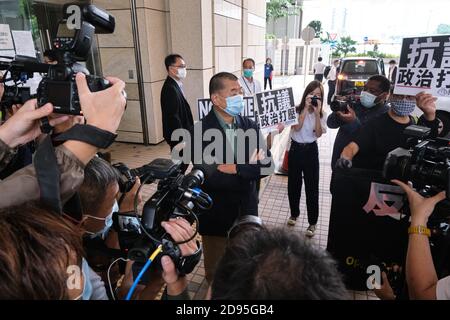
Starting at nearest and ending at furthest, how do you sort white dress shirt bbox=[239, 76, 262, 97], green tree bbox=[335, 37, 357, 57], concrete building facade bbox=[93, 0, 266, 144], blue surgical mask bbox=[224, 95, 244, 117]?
1. blue surgical mask bbox=[224, 95, 244, 117]
2. white dress shirt bbox=[239, 76, 262, 97]
3. concrete building facade bbox=[93, 0, 266, 144]
4. green tree bbox=[335, 37, 357, 57]

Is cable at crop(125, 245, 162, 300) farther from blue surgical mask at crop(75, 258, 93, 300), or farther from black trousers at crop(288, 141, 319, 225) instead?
black trousers at crop(288, 141, 319, 225)

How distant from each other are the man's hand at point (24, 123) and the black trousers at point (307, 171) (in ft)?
7.61

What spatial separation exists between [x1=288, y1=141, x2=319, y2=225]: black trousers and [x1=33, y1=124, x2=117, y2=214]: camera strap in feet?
7.89

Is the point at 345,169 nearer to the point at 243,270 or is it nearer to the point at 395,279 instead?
the point at 395,279

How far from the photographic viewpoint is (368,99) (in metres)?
2.83

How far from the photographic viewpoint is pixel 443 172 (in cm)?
126

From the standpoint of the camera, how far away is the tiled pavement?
2370 mm

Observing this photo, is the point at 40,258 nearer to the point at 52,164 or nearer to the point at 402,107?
the point at 52,164

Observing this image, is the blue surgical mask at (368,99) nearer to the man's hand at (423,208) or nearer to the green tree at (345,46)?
the man's hand at (423,208)

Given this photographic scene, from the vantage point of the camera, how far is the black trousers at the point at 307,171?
2.94m

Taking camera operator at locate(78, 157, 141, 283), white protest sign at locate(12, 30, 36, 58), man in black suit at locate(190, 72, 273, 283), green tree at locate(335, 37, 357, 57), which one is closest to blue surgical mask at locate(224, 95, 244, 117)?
man in black suit at locate(190, 72, 273, 283)

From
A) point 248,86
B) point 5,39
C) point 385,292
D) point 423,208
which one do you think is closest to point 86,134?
point 423,208
